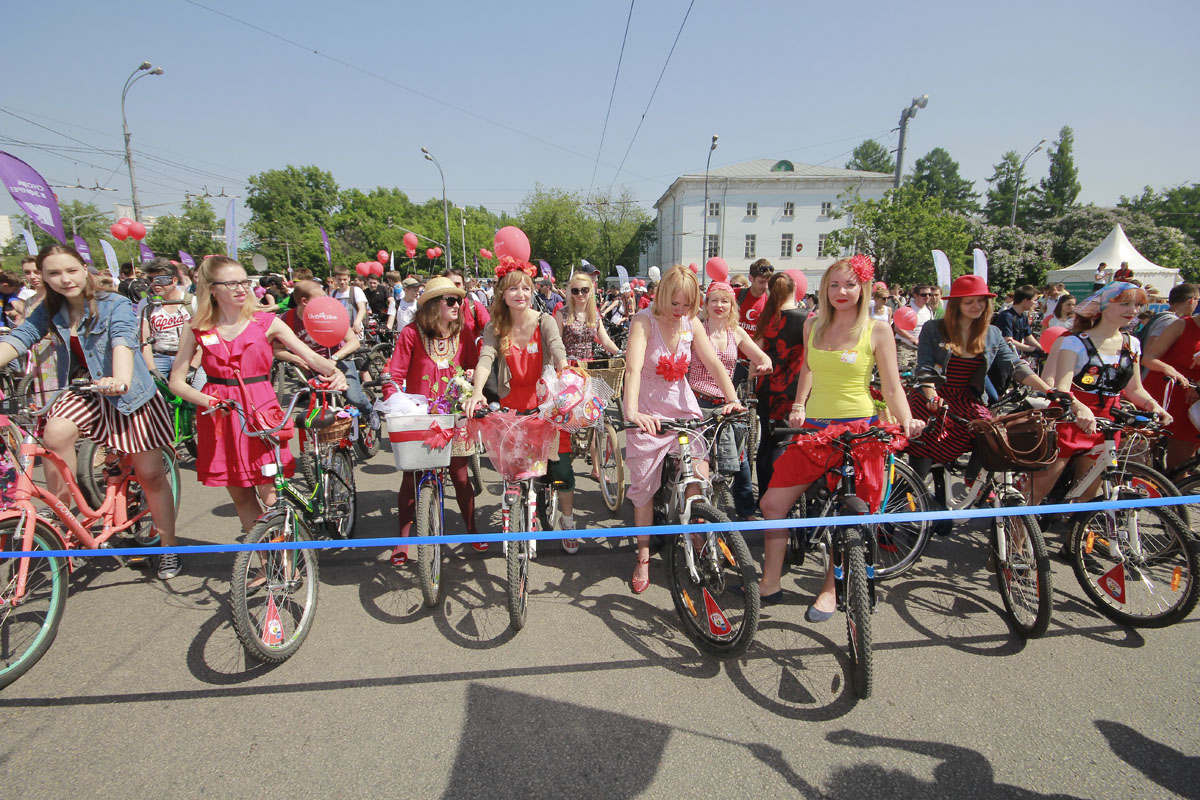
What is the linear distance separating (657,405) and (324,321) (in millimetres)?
2543

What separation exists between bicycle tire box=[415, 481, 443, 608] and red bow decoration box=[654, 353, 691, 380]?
1.56 meters

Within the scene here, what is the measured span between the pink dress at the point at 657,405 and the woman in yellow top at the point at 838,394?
543mm

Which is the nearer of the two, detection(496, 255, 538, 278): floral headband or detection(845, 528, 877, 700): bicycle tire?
detection(845, 528, 877, 700): bicycle tire

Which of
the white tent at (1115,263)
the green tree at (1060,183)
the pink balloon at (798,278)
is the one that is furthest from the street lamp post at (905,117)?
the green tree at (1060,183)

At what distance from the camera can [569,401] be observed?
9.84 feet

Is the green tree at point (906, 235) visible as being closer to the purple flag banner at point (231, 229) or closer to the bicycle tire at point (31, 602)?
the purple flag banner at point (231, 229)

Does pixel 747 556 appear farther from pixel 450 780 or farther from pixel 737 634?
pixel 450 780

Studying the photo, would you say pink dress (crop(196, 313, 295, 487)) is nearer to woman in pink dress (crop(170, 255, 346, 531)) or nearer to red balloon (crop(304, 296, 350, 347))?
woman in pink dress (crop(170, 255, 346, 531))

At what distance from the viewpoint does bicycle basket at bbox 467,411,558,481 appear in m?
3.09

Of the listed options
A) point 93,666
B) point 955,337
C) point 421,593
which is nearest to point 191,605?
point 93,666

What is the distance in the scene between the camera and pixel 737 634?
2748 mm

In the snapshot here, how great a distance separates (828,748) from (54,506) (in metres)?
4.18

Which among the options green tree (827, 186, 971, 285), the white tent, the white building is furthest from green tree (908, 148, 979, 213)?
the white tent

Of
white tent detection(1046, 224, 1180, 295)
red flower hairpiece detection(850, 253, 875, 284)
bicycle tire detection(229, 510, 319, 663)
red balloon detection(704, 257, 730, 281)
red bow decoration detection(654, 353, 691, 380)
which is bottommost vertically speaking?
bicycle tire detection(229, 510, 319, 663)
